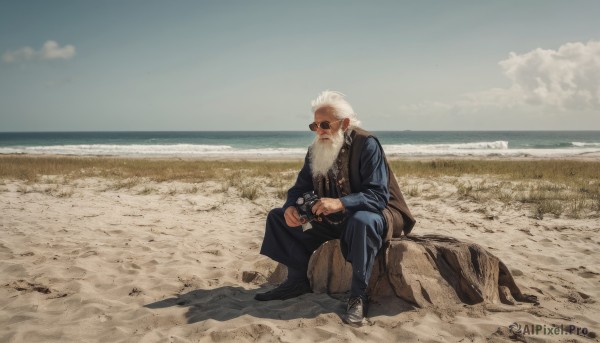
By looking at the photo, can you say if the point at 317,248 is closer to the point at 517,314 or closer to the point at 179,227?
the point at 517,314

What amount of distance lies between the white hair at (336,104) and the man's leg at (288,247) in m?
1.13

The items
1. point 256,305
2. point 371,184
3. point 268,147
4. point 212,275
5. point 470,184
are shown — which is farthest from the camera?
point 268,147

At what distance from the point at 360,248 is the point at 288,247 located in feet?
3.10

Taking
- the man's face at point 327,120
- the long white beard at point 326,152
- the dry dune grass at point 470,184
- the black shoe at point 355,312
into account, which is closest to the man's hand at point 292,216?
the long white beard at point 326,152

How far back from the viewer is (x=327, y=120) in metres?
3.97

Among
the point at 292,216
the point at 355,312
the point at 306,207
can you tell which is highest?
the point at 306,207

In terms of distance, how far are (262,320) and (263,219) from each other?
4363mm

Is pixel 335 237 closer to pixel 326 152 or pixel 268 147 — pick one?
pixel 326 152

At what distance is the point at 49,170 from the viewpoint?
48.5ft

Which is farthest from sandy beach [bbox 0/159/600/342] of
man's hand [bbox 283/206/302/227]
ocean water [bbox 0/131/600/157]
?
ocean water [bbox 0/131/600/157]

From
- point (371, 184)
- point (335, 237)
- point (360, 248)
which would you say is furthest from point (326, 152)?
point (360, 248)

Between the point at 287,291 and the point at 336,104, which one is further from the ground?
the point at 336,104

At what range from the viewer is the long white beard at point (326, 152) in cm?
396

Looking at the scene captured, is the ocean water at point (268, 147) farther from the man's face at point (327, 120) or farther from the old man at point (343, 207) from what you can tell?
the man's face at point (327, 120)
